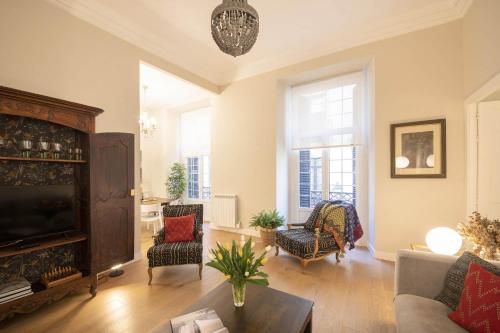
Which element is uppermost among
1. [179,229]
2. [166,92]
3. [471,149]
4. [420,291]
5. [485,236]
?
[166,92]

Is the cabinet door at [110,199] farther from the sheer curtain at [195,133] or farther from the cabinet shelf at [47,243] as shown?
the sheer curtain at [195,133]

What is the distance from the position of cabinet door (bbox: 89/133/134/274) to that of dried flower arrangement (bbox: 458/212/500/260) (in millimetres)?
3747

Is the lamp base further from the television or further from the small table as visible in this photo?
the small table

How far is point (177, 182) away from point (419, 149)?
5.57m

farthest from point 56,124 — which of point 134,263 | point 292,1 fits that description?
point 292,1

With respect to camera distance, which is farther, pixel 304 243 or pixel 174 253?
pixel 304 243

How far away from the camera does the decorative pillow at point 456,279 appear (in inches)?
59.0

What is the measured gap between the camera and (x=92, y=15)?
287 cm

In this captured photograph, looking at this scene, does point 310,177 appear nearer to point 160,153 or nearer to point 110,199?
point 110,199

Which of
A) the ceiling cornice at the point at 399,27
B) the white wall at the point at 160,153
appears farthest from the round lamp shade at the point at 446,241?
the white wall at the point at 160,153

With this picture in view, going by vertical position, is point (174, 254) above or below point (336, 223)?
below

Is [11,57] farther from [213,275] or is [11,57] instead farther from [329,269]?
[329,269]

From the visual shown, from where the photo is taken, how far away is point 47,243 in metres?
2.21

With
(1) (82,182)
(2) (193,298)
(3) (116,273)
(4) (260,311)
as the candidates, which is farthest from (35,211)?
(4) (260,311)
